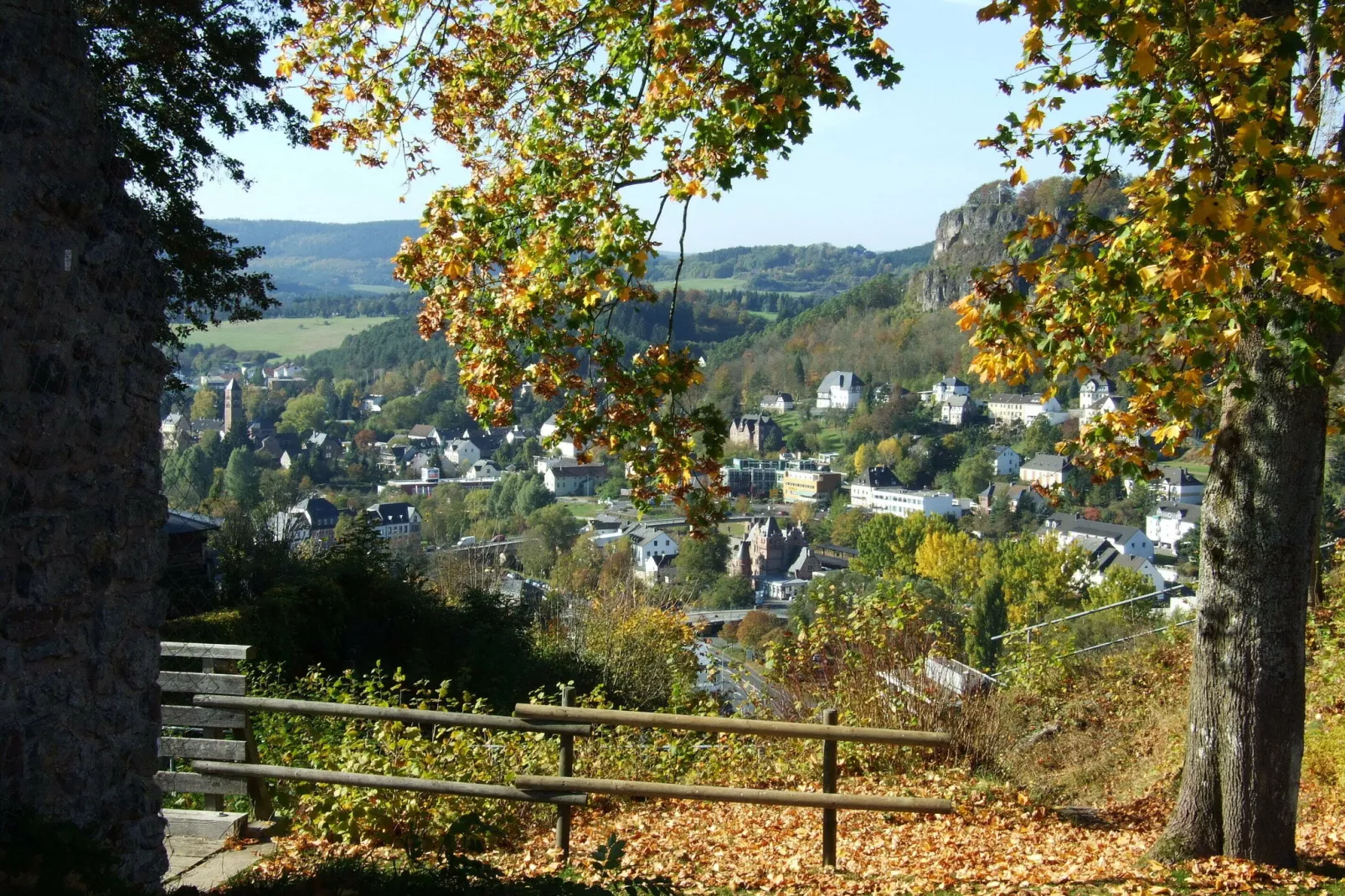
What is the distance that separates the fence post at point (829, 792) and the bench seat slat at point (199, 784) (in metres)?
3.27

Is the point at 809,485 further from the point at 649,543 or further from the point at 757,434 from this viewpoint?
the point at 649,543

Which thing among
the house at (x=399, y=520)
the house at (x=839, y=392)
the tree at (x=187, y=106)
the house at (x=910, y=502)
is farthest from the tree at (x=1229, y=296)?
the house at (x=839, y=392)

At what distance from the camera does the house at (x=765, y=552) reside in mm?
40844

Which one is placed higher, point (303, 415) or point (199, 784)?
point (303, 415)

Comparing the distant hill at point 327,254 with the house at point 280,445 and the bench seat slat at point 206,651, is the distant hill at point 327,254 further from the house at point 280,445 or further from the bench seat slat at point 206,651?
the bench seat slat at point 206,651

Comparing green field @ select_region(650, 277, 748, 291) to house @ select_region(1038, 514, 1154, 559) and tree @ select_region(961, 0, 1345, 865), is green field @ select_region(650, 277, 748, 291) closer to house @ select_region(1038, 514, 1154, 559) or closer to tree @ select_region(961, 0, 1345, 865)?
house @ select_region(1038, 514, 1154, 559)

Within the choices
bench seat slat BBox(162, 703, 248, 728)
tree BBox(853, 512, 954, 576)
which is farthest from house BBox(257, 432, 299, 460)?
bench seat slat BBox(162, 703, 248, 728)

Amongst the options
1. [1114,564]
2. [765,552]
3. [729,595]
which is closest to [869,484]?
[765,552]

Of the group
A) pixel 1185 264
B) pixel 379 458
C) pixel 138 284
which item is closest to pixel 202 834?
pixel 138 284

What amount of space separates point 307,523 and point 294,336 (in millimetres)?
70684

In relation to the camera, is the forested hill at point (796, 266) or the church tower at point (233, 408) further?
the forested hill at point (796, 266)

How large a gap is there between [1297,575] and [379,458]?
5279cm

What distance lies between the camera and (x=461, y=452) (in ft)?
204

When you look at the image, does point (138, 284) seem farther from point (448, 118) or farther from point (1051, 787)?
point (1051, 787)
